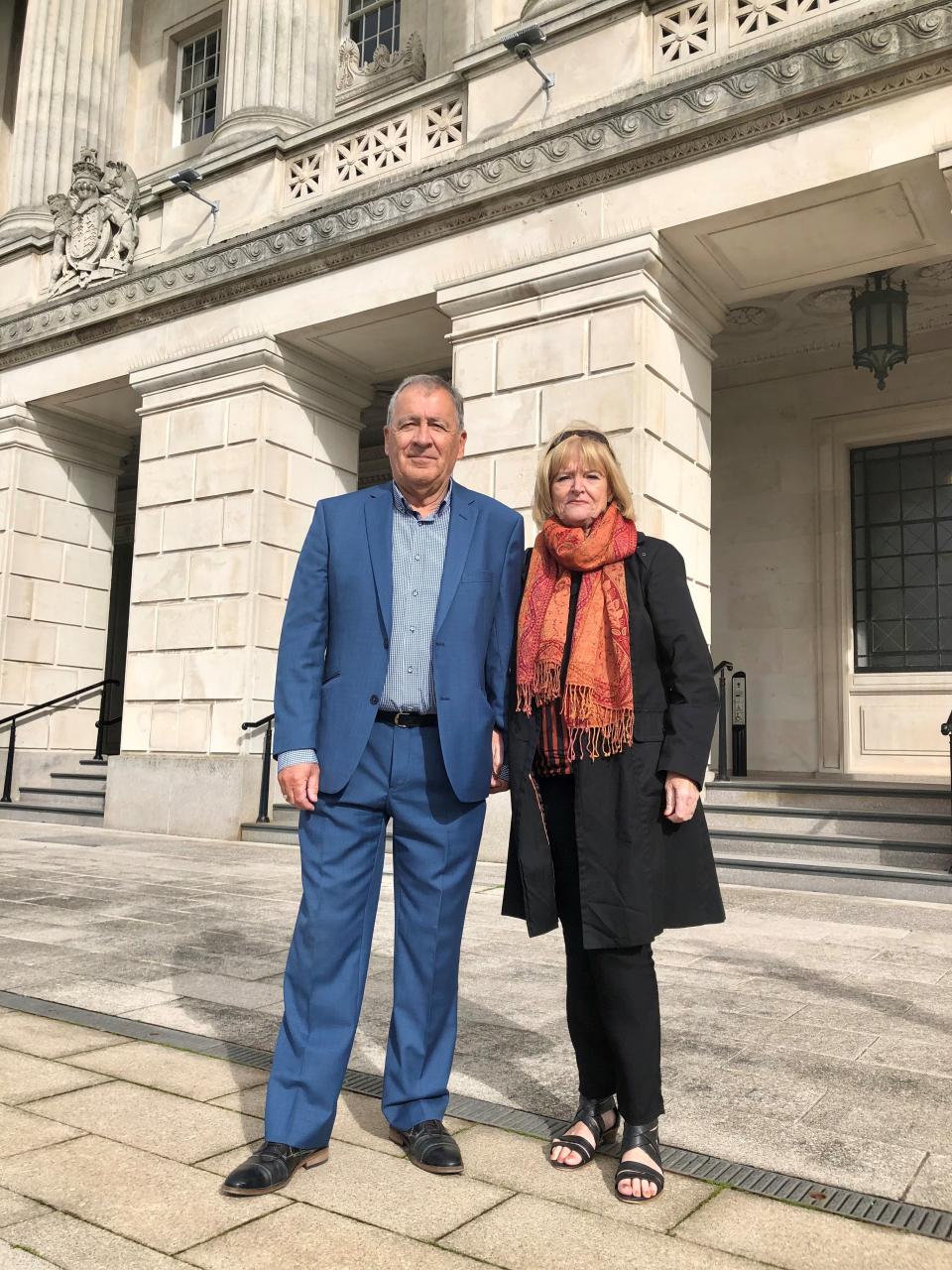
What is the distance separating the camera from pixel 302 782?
288 cm

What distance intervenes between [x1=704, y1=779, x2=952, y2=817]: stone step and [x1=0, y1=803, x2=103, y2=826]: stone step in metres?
7.25

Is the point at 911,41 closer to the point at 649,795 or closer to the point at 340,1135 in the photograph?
the point at 649,795

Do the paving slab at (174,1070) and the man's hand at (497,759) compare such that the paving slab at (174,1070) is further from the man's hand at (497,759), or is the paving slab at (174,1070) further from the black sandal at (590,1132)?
the man's hand at (497,759)

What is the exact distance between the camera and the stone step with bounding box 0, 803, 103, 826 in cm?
1267

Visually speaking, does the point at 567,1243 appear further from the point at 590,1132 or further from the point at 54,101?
the point at 54,101

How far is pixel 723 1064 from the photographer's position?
11.8ft

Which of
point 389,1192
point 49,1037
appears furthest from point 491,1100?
point 49,1037

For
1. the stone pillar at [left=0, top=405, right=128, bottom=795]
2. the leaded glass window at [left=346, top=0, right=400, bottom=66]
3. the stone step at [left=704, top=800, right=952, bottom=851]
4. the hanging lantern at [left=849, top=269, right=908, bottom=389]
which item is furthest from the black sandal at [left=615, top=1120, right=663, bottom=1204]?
the leaded glass window at [left=346, top=0, right=400, bottom=66]

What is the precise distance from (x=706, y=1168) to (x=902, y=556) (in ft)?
36.9

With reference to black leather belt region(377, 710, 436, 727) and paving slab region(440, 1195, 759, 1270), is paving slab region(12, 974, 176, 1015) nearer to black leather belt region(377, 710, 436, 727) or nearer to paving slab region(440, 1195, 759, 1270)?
black leather belt region(377, 710, 436, 727)

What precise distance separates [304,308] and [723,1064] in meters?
9.59

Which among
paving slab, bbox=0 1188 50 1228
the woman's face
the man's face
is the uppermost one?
the man's face

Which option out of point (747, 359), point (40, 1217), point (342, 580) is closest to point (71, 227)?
point (747, 359)

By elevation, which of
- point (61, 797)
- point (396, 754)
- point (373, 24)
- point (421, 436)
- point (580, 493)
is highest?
point (373, 24)
